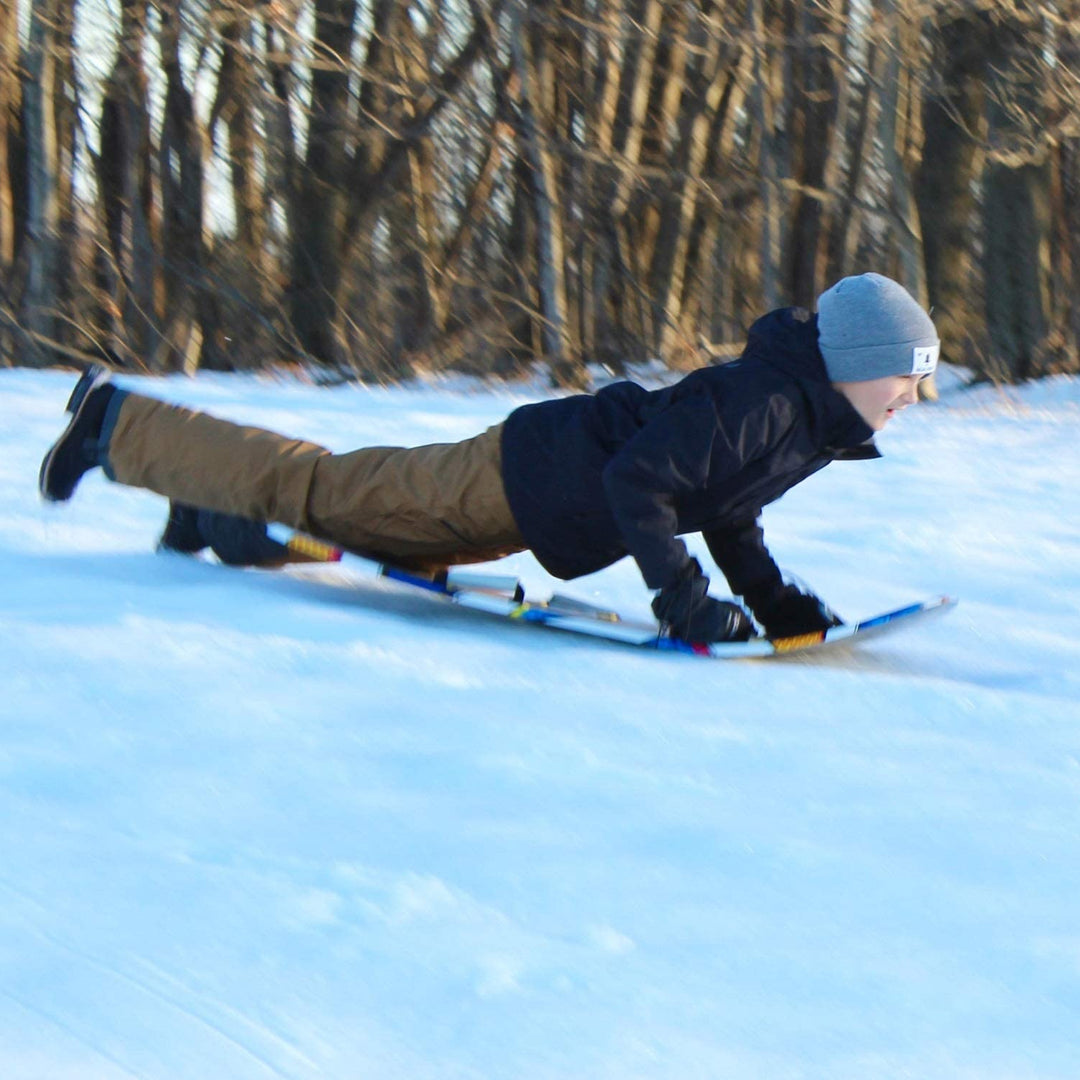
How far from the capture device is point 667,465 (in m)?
2.76

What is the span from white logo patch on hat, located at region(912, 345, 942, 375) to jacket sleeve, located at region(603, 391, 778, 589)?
0.33 metres

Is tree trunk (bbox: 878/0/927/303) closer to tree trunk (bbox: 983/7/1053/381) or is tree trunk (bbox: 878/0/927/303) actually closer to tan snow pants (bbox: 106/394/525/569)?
tree trunk (bbox: 983/7/1053/381)

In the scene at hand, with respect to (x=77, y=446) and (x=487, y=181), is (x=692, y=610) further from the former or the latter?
(x=487, y=181)

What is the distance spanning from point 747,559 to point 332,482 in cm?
94

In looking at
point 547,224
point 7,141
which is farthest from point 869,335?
point 7,141

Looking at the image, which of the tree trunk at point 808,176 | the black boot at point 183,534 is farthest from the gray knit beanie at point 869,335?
the tree trunk at point 808,176

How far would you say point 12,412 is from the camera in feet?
17.5

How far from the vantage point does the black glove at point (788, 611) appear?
10.4 feet

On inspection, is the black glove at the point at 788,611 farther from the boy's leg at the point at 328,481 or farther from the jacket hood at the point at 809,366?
the boy's leg at the point at 328,481

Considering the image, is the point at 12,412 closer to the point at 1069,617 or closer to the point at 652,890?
the point at 1069,617

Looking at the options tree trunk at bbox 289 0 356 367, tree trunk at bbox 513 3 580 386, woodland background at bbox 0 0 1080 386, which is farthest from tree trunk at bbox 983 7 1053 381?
tree trunk at bbox 289 0 356 367

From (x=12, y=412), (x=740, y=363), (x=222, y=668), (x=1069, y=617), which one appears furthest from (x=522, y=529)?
(x=12, y=412)

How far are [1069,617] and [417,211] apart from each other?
9.00 meters

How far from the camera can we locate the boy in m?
2.81
